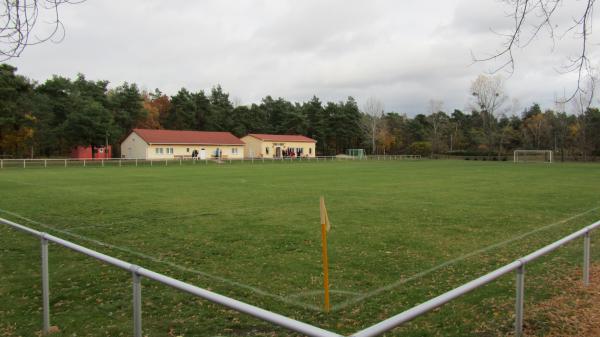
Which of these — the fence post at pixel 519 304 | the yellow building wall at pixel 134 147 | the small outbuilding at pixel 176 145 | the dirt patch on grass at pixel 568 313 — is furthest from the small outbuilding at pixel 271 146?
the fence post at pixel 519 304

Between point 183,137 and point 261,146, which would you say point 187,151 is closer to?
point 183,137

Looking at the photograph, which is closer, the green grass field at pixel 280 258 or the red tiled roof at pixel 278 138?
the green grass field at pixel 280 258

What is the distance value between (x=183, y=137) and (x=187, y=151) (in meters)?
2.69

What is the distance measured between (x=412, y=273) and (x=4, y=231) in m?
9.75

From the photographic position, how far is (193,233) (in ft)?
35.8

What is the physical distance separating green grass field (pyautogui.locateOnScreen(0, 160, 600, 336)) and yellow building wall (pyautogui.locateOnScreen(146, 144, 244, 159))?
4539 centimetres

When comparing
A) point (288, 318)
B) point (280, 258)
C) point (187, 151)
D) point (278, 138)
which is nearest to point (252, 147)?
Result: point (278, 138)

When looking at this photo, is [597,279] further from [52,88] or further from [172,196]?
[52,88]

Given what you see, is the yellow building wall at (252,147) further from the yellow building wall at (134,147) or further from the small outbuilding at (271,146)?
the yellow building wall at (134,147)

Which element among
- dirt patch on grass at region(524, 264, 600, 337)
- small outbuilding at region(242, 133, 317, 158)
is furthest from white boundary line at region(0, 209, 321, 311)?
small outbuilding at region(242, 133, 317, 158)

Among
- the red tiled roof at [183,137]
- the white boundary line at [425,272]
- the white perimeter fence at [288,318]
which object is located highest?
the red tiled roof at [183,137]

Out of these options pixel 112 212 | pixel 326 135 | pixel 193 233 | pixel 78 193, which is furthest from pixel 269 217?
pixel 326 135

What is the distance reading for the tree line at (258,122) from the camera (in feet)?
191

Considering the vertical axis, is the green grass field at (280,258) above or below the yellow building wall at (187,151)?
below
